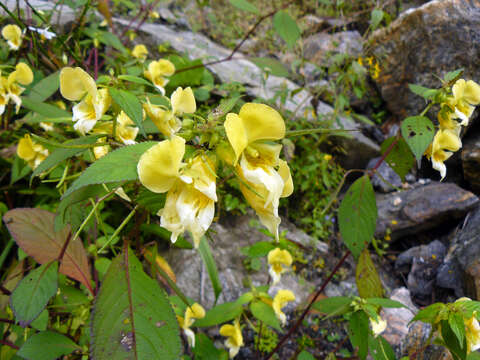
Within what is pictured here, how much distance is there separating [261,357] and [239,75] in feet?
6.76

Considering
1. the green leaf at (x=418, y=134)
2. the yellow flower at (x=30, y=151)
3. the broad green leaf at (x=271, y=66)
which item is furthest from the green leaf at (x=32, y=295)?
the broad green leaf at (x=271, y=66)

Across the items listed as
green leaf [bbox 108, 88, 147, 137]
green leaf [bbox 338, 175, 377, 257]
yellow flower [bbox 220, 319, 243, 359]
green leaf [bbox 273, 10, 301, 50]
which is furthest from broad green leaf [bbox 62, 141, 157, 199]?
green leaf [bbox 273, 10, 301, 50]

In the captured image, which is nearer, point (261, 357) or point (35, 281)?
point (35, 281)

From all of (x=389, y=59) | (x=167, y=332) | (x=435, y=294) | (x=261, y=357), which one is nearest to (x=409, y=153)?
(x=167, y=332)

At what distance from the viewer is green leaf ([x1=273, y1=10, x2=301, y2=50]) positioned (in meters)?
1.25

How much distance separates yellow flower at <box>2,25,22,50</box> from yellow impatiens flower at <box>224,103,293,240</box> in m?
1.32

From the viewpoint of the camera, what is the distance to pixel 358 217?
2.93ft

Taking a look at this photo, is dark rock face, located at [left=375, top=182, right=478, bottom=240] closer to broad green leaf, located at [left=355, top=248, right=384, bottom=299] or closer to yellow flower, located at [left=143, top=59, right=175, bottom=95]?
broad green leaf, located at [left=355, top=248, right=384, bottom=299]

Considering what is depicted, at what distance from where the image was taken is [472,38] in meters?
2.32

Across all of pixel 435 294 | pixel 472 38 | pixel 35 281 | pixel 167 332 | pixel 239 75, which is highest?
pixel 472 38

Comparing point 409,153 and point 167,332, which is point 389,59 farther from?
point 167,332

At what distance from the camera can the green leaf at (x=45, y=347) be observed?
72cm

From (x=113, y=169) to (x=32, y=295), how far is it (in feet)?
1.55

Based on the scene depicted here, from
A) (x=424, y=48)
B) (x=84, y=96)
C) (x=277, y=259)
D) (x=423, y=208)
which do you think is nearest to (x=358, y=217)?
(x=277, y=259)
